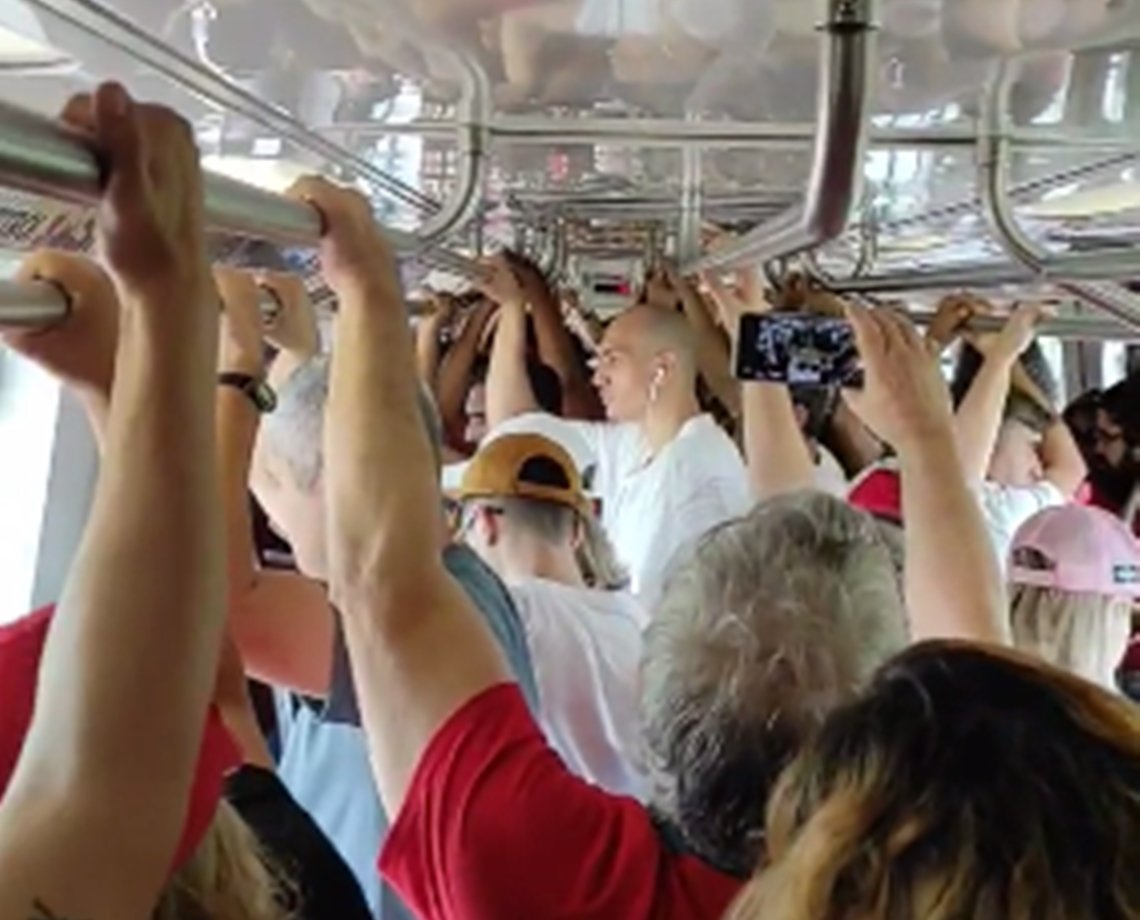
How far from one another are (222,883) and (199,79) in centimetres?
98

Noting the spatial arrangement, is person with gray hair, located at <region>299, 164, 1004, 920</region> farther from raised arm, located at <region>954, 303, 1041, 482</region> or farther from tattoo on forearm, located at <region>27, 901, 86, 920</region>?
raised arm, located at <region>954, 303, 1041, 482</region>

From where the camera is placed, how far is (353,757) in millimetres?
1458

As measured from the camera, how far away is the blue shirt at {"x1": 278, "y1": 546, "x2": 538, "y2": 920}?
1.37 metres

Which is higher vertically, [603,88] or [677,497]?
[603,88]

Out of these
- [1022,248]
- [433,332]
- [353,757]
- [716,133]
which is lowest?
[353,757]

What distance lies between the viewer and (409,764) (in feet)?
3.38

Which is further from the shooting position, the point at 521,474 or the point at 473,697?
the point at 521,474

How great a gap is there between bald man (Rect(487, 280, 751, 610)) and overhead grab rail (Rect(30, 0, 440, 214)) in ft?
1.66

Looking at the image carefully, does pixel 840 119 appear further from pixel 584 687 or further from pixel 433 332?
pixel 433 332

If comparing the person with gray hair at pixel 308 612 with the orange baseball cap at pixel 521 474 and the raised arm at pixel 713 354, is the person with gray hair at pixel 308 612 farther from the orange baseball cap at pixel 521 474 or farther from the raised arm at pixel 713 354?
the raised arm at pixel 713 354

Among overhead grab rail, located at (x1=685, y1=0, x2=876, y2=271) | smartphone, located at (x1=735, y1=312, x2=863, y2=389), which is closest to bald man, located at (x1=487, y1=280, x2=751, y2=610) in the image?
smartphone, located at (x1=735, y1=312, x2=863, y2=389)

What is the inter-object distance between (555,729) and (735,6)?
682mm

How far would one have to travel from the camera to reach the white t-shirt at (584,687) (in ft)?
5.27

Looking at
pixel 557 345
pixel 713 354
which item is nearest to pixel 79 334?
pixel 713 354
